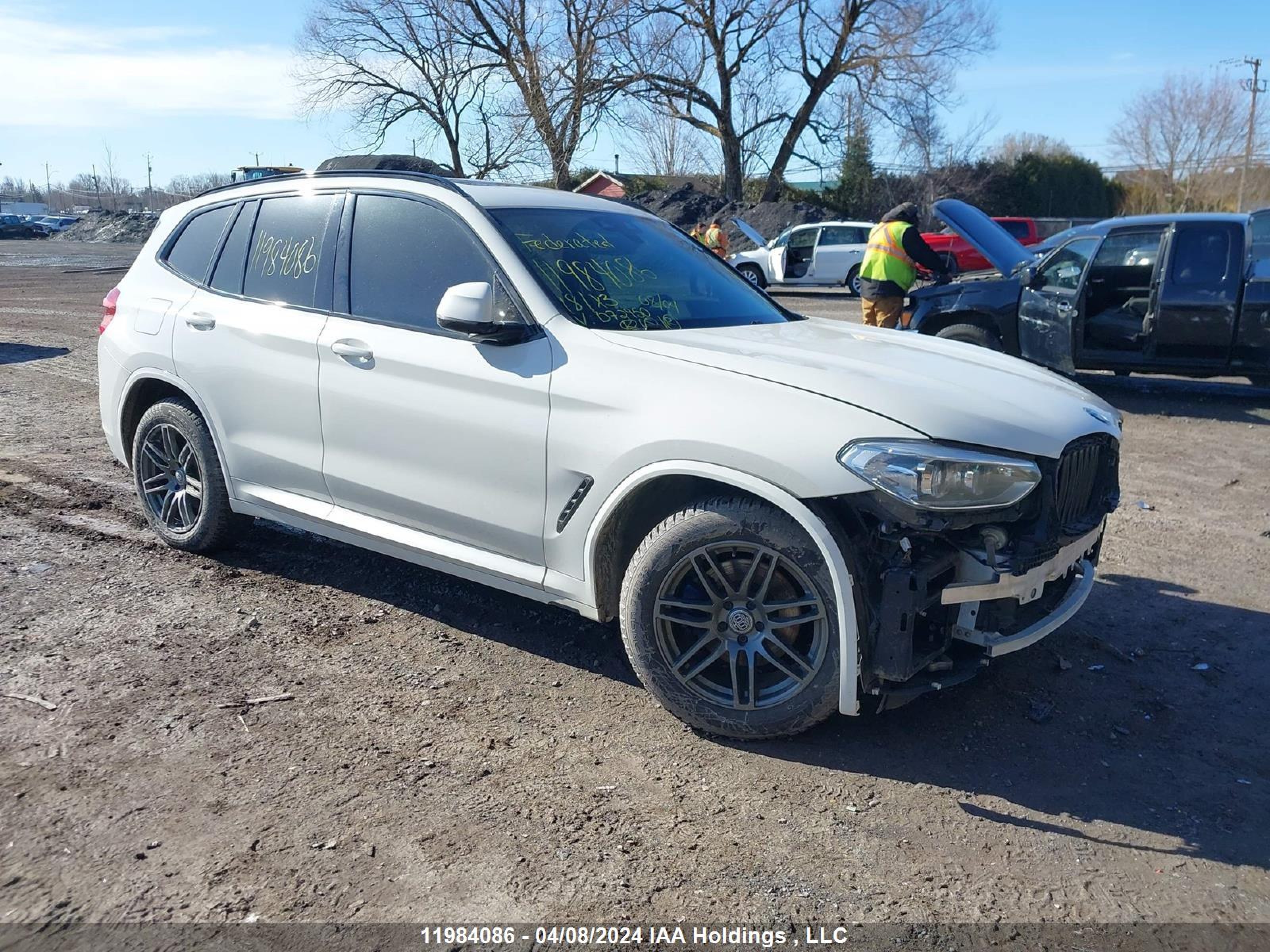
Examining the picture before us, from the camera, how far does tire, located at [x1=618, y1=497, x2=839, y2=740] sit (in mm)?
3234

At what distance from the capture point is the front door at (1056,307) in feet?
31.8

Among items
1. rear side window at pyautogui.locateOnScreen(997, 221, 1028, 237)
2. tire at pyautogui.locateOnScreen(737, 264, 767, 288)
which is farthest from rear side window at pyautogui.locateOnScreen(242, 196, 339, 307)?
rear side window at pyautogui.locateOnScreen(997, 221, 1028, 237)

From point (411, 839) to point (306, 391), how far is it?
6.99 feet

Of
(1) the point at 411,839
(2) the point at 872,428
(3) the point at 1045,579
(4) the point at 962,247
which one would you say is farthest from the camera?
(4) the point at 962,247

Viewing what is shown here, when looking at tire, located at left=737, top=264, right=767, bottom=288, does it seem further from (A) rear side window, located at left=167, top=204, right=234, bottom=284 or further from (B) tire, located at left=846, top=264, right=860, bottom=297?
(A) rear side window, located at left=167, top=204, right=234, bottom=284

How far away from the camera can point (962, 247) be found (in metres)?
23.2

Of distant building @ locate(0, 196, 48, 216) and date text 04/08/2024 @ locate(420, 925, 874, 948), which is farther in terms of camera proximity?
distant building @ locate(0, 196, 48, 216)

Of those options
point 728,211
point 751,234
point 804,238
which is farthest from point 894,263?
point 728,211

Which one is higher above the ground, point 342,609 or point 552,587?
point 552,587

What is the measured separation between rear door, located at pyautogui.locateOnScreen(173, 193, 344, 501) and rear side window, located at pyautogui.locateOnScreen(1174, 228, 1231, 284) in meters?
7.93

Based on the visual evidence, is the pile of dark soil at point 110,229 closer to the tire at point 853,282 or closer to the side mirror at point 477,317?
the tire at point 853,282

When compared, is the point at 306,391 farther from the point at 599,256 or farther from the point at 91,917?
the point at 91,917

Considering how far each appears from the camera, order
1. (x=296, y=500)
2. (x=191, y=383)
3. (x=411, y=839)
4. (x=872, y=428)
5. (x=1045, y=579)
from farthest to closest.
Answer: (x=191, y=383) < (x=296, y=500) < (x=1045, y=579) < (x=872, y=428) < (x=411, y=839)

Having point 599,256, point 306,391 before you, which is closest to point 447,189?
point 599,256
